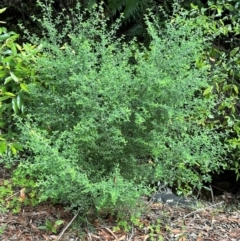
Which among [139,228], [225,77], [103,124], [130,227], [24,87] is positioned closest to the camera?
[103,124]

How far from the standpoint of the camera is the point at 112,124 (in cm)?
286

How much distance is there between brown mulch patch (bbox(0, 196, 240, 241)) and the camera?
2895 mm

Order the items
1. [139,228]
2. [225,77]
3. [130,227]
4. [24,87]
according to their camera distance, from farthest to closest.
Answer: [225,77], [24,87], [139,228], [130,227]

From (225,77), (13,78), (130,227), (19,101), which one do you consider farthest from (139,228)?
(225,77)

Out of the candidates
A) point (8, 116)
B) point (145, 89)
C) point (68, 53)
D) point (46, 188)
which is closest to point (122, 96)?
point (145, 89)

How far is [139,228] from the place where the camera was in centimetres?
306

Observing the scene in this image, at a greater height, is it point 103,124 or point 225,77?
point 103,124

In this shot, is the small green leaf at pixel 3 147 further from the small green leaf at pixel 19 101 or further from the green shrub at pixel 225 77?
the green shrub at pixel 225 77

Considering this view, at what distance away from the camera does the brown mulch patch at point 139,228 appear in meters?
2.89

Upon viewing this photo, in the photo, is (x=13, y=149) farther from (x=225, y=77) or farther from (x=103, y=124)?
(x=225, y=77)

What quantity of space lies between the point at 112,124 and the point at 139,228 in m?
0.76

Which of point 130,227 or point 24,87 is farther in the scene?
point 24,87

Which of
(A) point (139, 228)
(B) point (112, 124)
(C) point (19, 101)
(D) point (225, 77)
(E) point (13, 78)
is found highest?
(E) point (13, 78)

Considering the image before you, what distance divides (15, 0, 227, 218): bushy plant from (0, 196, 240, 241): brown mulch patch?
17cm
